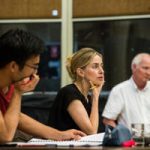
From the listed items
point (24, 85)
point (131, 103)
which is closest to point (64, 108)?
point (24, 85)

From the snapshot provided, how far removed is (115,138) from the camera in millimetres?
1726

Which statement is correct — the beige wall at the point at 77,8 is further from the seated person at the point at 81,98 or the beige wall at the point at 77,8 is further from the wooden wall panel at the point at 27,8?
the seated person at the point at 81,98

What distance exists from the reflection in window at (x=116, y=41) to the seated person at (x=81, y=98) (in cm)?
152

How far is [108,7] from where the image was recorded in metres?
4.71

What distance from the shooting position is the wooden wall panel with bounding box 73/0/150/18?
4.63 m

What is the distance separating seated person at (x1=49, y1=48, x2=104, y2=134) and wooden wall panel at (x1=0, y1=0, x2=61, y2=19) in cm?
184

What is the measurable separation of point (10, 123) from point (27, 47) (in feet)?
1.13

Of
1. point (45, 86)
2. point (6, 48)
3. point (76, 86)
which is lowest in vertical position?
point (45, 86)

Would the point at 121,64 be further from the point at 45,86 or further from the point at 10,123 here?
the point at 10,123

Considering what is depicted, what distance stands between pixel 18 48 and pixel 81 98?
3.58ft

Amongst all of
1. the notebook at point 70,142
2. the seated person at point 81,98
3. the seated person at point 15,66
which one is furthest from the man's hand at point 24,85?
the seated person at point 81,98

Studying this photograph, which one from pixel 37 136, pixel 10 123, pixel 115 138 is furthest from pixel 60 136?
pixel 115 138

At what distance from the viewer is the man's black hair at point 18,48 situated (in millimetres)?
1918

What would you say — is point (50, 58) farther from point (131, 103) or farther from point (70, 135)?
point (70, 135)
